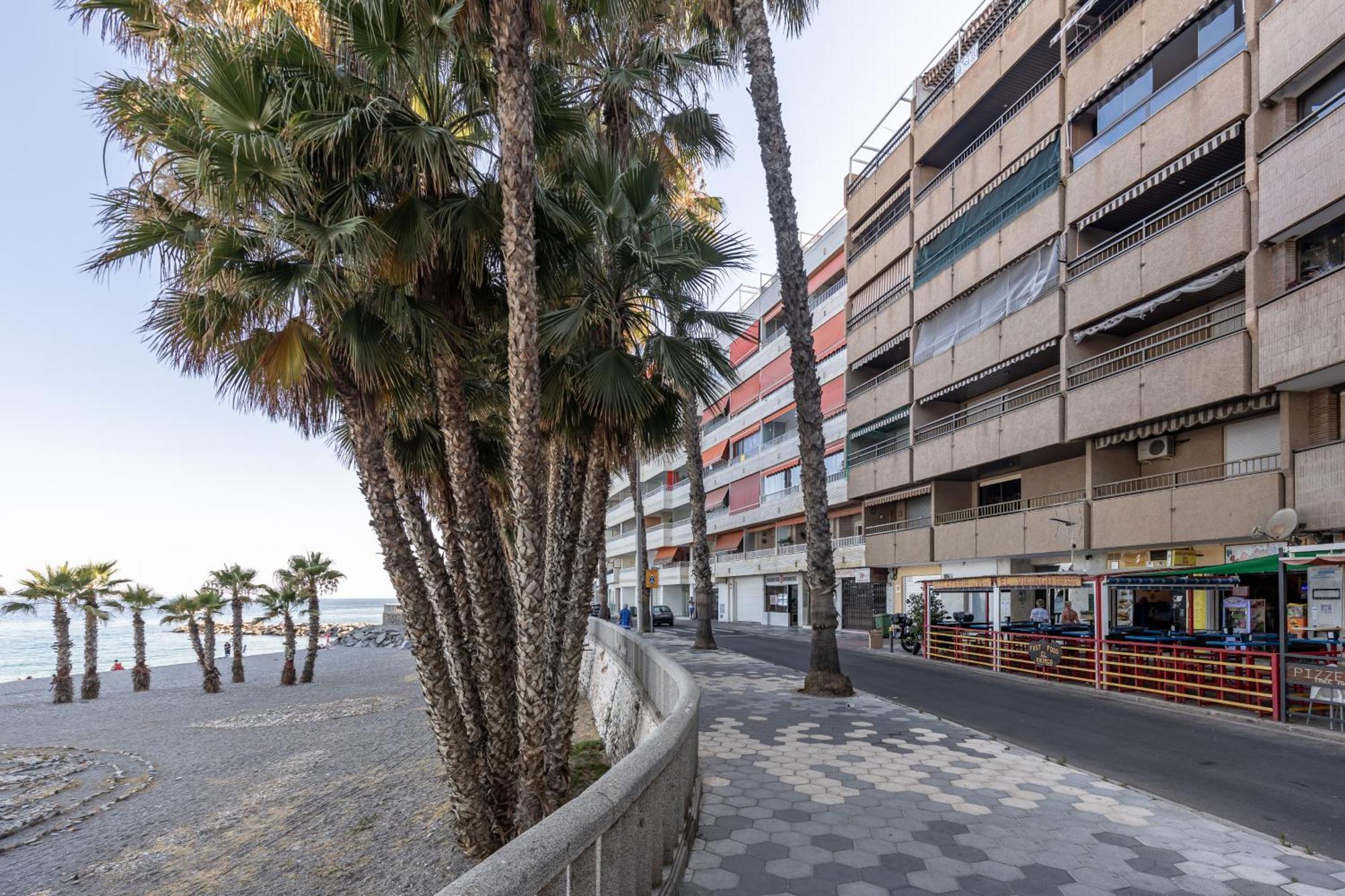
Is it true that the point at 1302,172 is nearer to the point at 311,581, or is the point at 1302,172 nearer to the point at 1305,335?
the point at 1305,335

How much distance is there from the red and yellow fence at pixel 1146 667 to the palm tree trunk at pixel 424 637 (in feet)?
37.9

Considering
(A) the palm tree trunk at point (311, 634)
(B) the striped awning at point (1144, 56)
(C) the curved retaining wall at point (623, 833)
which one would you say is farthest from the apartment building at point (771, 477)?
(C) the curved retaining wall at point (623, 833)

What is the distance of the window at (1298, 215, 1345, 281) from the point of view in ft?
47.8

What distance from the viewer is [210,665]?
29.1 meters

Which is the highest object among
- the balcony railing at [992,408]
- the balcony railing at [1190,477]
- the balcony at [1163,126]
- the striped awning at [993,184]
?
the striped awning at [993,184]

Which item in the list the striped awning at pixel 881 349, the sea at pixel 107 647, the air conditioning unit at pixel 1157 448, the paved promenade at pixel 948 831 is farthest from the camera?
the sea at pixel 107 647

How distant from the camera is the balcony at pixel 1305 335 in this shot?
1384cm

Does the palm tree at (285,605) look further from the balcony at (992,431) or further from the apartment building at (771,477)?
the balcony at (992,431)

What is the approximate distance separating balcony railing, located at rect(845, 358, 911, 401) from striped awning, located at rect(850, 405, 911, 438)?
1425mm

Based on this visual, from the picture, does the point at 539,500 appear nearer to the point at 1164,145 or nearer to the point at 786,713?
the point at 786,713

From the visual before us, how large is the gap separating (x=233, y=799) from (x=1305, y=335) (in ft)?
69.4

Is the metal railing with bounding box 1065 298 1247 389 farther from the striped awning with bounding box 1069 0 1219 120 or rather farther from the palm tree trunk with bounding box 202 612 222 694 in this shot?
the palm tree trunk with bounding box 202 612 222 694

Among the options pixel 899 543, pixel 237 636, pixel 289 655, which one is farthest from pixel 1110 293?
pixel 237 636

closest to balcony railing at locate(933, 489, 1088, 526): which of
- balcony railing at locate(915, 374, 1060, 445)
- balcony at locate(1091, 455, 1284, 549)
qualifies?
balcony at locate(1091, 455, 1284, 549)
